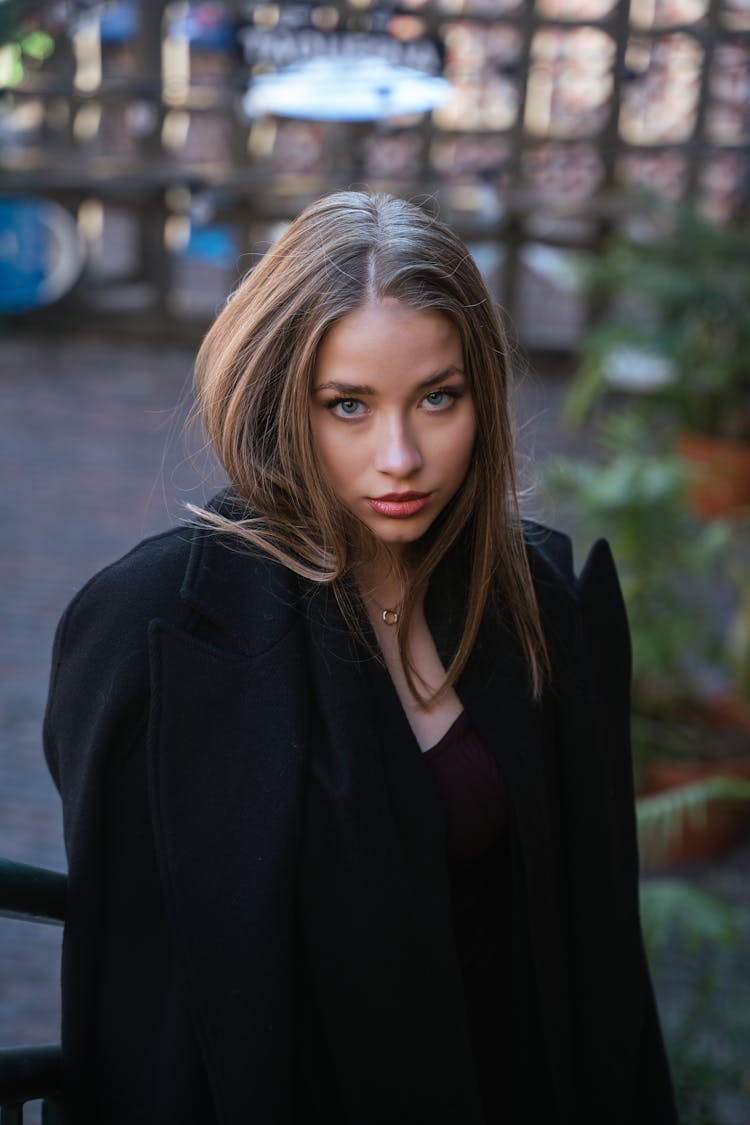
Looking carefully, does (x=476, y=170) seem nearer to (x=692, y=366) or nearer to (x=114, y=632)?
(x=692, y=366)

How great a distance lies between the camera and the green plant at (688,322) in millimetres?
7176

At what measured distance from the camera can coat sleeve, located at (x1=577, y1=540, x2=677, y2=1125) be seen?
2082 mm

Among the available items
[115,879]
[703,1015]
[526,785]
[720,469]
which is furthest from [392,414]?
[720,469]

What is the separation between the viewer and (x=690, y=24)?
9.12 m

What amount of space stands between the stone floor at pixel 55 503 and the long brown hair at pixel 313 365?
0.27 metres

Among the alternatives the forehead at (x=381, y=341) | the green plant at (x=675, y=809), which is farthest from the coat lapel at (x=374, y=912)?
the green plant at (x=675, y=809)

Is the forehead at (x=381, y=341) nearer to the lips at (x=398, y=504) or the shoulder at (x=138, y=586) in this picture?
the lips at (x=398, y=504)

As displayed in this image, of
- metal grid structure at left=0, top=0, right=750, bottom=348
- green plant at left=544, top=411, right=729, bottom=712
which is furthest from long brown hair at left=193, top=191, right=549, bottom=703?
metal grid structure at left=0, top=0, right=750, bottom=348

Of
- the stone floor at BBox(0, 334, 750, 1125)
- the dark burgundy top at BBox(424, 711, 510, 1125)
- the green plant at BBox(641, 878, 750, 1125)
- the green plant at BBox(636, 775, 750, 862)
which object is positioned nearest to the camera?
the dark burgundy top at BBox(424, 711, 510, 1125)

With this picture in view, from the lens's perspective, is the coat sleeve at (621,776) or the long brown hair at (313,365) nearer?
the long brown hair at (313,365)

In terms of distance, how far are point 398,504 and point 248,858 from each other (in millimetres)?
480

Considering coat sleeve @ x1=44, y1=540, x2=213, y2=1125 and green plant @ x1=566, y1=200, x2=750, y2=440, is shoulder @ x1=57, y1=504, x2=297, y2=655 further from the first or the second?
green plant @ x1=566, y1=200, x2=750, y2=440

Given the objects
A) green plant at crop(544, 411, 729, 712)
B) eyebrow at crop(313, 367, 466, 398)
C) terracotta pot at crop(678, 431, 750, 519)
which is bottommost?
A: eyebrow at crop(313, 367, 466, 398)

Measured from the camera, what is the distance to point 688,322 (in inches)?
290
